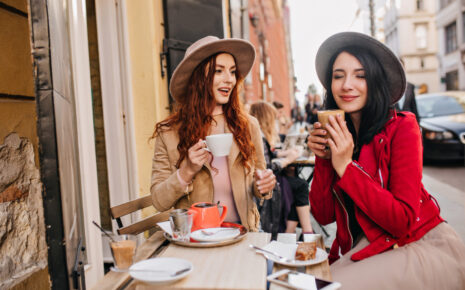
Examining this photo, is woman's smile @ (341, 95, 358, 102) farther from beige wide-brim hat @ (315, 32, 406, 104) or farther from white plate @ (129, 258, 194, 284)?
white plate @ (129, 258, 194, 284)

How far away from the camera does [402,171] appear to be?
5.69 ft

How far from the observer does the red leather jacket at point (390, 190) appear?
5.55 feet

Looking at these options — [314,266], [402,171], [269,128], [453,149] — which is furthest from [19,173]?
[453,149]

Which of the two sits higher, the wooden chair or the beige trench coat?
the beige trench coat

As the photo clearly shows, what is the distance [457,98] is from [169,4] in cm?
818

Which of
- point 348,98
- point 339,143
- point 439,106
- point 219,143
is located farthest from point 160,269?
point 439,106

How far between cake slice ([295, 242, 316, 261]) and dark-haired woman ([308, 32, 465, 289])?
177 mm

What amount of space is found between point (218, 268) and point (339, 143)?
75 cm

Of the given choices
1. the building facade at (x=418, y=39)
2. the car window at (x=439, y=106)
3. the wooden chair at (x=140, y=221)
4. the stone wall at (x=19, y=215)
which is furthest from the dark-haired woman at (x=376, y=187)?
the building facade at (x=418, y=39)

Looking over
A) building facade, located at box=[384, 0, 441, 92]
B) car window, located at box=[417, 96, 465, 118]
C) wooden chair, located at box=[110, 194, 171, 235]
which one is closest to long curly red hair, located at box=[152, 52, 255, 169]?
wooden chair, located at box=[110, 194, 171, 235]

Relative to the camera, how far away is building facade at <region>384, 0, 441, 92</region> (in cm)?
4547

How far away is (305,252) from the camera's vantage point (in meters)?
1.58

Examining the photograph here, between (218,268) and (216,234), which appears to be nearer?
(218,268)

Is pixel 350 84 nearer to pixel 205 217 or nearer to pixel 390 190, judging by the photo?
pixel 390 190
